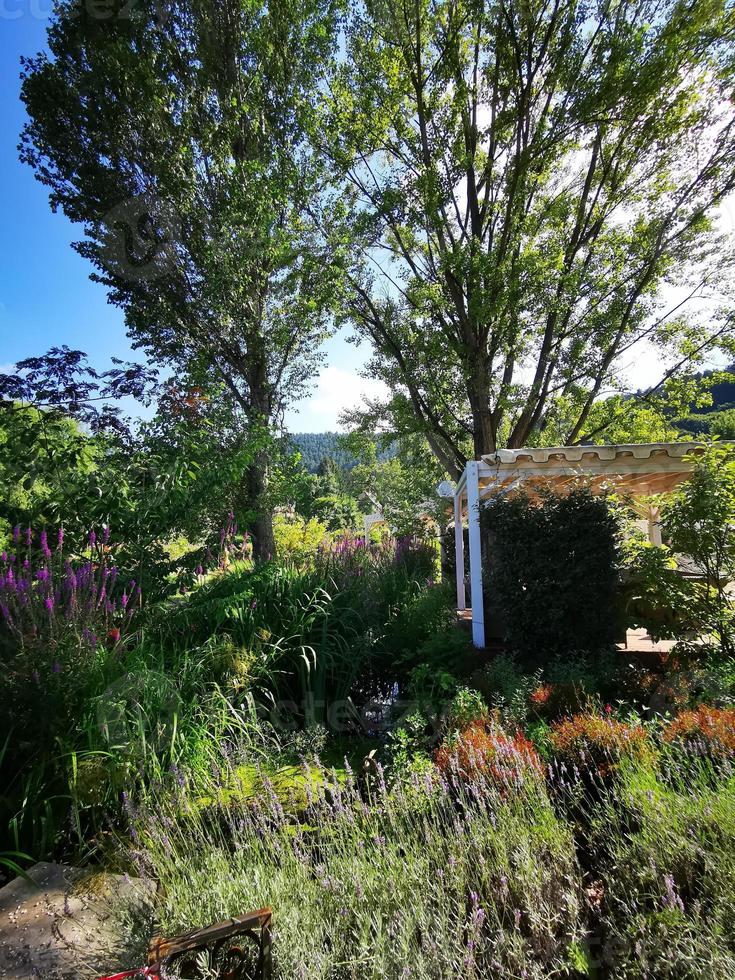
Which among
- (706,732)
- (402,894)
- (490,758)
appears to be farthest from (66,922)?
(706,732)

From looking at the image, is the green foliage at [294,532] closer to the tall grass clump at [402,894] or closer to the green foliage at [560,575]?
the green foliage at [560,575]

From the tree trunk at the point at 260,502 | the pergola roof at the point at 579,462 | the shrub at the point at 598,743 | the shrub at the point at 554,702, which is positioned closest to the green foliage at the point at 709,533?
the pergola roof at the point at 579,462

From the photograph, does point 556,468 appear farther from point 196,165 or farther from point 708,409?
point 708,409

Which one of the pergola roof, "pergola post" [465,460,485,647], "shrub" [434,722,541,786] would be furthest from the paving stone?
the pergola roof

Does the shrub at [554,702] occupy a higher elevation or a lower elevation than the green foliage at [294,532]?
lower

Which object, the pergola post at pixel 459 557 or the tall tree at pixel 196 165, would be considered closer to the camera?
the pergola post at pixel 459 557

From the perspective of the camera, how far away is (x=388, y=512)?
16359 millimetres

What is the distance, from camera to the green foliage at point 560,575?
4.89 metres

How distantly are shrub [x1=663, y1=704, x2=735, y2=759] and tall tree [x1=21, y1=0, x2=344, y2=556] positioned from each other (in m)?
7.20

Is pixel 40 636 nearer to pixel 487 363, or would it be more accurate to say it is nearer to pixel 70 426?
pixel 70 426

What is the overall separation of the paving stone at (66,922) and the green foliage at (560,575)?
3880 millimetres

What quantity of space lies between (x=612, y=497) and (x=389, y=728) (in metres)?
3.16

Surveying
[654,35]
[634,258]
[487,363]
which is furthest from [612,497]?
[654,35]

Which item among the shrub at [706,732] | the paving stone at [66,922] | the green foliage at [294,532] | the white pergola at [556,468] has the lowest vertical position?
the paving stone at [66,922]
